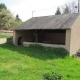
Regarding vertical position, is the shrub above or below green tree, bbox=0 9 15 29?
below

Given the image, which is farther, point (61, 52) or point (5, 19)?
point (5, 19)

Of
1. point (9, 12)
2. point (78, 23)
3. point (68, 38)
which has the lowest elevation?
point (68, 38)

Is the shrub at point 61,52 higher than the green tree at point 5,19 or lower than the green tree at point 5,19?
lower

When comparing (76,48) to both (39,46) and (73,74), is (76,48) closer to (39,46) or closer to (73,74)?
(39,46)

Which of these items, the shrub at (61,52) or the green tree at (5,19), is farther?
the green tree at (5,19)

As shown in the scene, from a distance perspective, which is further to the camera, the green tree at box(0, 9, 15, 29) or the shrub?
the green tree at box(0, 9, 15, 29)

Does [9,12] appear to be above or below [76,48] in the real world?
above

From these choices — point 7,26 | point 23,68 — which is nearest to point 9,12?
→ point 7,26

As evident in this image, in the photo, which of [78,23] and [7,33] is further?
[7,33]

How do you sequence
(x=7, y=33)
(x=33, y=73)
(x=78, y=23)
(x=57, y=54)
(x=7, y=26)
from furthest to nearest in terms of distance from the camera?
(x=7, y=26) → (x=7, y=33) → (x=78, y=23) → (x=57, y=54) → (x=33, y=73)

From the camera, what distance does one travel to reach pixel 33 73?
1005 centimetres

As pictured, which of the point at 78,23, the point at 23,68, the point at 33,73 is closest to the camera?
the point at 33,73

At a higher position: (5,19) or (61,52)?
(5,19)

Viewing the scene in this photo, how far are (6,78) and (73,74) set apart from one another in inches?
160
